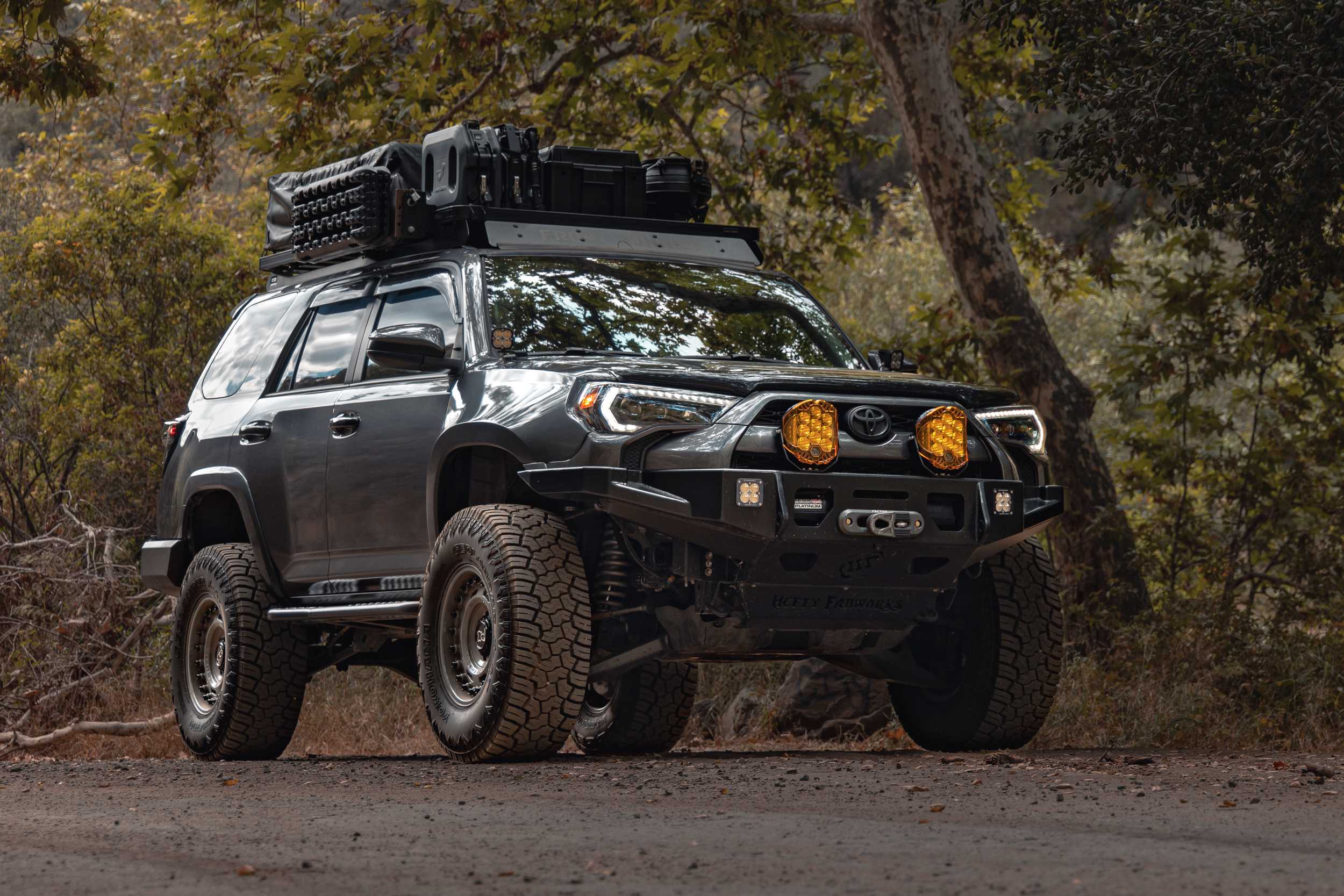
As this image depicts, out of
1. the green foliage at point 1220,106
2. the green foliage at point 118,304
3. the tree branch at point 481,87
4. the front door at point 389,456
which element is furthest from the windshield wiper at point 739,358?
the green foliage at point 118,304

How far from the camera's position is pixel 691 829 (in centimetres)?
529

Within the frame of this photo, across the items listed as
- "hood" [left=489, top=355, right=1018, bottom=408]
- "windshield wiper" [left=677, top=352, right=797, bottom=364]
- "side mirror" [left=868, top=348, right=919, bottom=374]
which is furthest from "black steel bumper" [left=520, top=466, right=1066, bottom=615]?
"side mirror" [left=868, top=348, right=919, bottom=374]

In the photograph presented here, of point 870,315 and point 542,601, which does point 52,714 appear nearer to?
point 542,601

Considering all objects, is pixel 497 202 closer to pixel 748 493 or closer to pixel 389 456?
pixel 389 456

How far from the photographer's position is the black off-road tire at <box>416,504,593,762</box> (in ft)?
23.6

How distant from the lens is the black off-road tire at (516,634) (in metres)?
7.18

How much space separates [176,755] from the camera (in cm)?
1165

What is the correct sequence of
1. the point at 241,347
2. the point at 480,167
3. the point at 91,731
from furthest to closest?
the point at 91,731 → the point at 241,347 → the point at 480,167

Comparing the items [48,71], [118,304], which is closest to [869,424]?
[48,71]

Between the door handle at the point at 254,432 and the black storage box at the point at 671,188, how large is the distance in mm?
2201

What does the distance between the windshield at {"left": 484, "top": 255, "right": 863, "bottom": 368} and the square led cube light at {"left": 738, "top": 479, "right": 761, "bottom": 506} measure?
133cm

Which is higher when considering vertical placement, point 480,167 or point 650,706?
point 480,167

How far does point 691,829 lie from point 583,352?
3061mm

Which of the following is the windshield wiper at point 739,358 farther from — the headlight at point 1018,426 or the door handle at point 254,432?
the door handle at point 254,432
